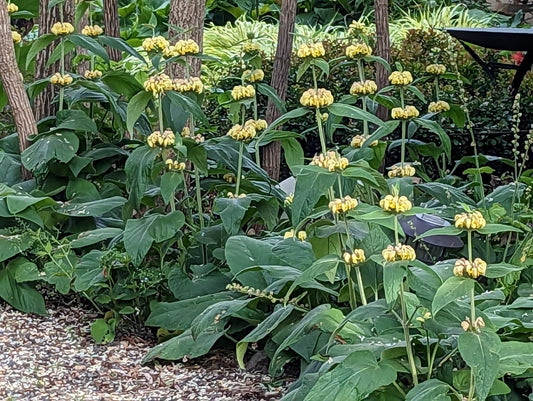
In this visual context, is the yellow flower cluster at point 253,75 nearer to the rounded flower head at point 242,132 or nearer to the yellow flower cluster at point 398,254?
the rounded flower head at point 242,132

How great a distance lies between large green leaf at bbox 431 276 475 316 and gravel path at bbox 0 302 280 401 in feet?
3.48

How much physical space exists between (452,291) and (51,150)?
247 centimetres

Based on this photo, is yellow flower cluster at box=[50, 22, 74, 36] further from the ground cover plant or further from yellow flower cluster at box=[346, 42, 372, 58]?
yellow flower cluster at box=[346, 42, 372, 58]

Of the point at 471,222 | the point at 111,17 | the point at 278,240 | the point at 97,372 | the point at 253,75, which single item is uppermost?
the point at 111,17

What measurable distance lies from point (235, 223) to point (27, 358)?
0.94 meters

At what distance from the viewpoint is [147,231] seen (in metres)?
3.28

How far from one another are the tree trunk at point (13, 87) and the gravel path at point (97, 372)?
111cm

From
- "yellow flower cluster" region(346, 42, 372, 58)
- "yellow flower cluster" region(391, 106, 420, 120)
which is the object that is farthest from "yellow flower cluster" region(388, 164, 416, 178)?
"yellow flower cluster" region(346, 42, 372, 58)

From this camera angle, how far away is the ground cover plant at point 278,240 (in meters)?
2.22

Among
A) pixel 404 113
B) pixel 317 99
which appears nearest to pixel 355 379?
pixel 317 99

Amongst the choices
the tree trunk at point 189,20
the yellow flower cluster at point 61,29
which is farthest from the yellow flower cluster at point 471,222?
the yellow flower cluster at point 61,29

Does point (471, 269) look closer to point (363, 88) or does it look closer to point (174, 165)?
point (174, 165)

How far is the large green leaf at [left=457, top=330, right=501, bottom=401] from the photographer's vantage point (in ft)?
6.29

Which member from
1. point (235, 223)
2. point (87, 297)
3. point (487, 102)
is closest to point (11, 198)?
point (87, 297)
